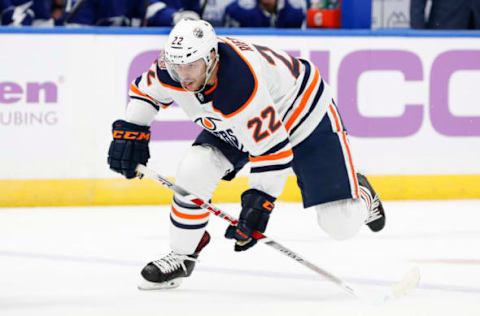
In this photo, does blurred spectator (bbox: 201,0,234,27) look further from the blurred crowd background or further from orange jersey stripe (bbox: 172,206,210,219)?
orange jersey stripe (bbox: 172,206,210,219)

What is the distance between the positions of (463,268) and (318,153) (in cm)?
84

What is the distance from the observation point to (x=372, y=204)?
452 cm

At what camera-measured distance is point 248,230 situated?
3598 millimetres

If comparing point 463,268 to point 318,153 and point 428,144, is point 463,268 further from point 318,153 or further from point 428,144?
point 428,144

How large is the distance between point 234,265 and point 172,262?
0.50 meters

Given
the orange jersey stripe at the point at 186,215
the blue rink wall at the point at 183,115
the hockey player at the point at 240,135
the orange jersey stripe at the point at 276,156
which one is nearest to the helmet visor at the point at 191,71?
the hockey player at the point at 240,135

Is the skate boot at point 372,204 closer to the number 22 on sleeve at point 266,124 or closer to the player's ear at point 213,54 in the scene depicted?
the number 22 on sleeve at point 266,124

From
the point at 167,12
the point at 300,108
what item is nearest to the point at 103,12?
the point at 167,12

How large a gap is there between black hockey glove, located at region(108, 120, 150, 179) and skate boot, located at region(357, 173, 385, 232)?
0.93 metres

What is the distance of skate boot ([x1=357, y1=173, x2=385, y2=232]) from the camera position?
175 inches

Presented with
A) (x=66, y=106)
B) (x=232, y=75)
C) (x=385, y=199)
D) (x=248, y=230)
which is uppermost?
(x=232, y=75)

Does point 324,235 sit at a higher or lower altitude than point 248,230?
lower

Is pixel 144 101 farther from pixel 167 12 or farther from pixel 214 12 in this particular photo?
pixel 214 12

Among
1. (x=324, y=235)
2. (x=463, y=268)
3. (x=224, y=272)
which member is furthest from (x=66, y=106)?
(x=463, y=268)
